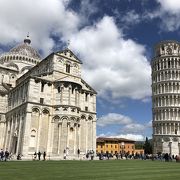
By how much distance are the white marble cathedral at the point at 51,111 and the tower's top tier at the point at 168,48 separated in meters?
40.8

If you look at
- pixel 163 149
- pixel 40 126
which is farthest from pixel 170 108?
pixel 40 126

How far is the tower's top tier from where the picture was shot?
8262 cm

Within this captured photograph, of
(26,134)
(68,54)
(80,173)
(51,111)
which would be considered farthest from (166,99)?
(80,173)

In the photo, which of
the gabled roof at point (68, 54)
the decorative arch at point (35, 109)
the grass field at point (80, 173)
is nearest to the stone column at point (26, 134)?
the decorative arch at point (35, 109)

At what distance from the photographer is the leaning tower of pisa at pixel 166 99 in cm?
7412

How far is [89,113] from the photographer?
50.2 meters

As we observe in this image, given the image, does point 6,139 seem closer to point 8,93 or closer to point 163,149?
point 8,93

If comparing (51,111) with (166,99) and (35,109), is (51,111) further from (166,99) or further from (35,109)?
(166,99)

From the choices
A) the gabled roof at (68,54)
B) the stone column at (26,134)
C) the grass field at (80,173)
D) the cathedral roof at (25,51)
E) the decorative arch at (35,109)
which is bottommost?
the grass field at (80,173)

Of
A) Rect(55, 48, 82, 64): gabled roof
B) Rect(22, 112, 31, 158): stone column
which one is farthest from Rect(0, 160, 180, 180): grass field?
Rect(55, 48, 82, 64): gabled roof

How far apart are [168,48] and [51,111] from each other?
53.3 metres

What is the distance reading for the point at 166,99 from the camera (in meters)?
77.4

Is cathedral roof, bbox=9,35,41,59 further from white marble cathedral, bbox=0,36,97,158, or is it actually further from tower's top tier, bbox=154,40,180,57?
tower's top tier, bbox=154,40,180,57

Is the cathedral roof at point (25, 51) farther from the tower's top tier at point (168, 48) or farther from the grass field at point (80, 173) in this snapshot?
the grass field at point (80, 173)
